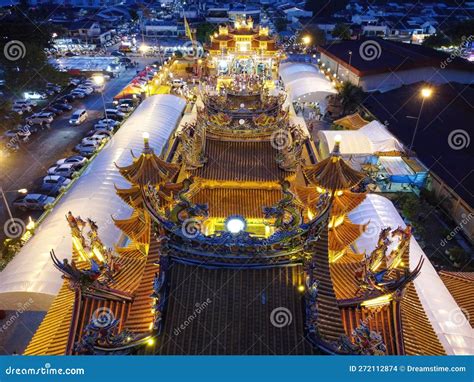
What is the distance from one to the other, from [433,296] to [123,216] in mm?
18595

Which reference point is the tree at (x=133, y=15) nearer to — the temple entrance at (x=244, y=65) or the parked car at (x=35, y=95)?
the parked car at (x=35, y=95)

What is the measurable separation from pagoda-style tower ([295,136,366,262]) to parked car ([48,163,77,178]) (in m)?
24.5

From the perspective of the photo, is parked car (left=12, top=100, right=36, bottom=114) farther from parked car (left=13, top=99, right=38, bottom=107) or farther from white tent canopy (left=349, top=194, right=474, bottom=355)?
white tent canopy (left=349, top=194, right=474, bottom=355)

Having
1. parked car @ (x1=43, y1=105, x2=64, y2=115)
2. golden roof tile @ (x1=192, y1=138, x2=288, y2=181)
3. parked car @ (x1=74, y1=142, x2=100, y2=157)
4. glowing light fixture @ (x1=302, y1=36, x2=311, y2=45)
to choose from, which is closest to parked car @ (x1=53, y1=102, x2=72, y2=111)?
parked car @ (x1=43, y1=105, x2=64, y2=115)

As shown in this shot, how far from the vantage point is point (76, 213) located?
2375 cm

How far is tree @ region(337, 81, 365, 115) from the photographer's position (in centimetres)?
4606

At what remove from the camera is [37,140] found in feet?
134

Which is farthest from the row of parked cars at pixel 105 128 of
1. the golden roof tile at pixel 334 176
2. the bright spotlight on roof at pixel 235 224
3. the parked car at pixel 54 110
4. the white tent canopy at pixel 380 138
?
the bright spotlight on roof at pixel 235 224

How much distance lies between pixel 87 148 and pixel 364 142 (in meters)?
28.5

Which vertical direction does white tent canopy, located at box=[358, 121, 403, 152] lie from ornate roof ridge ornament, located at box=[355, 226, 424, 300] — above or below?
above

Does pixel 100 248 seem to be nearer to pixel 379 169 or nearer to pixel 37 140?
pixel 379 169

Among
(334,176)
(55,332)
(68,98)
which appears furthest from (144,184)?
(68,98)

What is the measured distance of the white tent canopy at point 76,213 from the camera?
1841cm

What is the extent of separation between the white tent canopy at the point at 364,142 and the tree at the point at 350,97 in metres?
9.90
